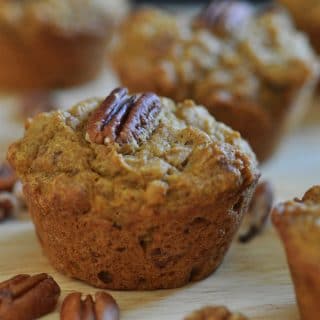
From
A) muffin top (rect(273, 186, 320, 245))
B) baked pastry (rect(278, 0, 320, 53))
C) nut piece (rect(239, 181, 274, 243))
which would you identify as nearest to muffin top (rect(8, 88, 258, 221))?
muffin top (rect(273, 186, 320, 245))

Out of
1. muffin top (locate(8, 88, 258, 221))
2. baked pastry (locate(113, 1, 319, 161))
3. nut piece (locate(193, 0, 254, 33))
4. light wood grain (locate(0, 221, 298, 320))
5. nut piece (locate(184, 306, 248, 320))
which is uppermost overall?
nut piece (locate(193, 0, 254, 33))

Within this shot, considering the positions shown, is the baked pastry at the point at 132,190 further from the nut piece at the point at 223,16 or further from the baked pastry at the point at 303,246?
the nut piece at the point at 223,16

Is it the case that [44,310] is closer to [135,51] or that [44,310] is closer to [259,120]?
[259,120]

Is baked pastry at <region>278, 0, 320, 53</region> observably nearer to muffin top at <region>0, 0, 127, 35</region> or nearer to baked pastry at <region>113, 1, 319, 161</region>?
baked pastry at <region>113, 1, 319, 161</region>

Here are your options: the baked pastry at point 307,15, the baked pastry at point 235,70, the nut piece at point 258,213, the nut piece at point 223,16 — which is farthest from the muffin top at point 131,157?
the baked pastry at point 307,15

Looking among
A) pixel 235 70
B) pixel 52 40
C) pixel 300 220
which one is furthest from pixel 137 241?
pixel 52 40

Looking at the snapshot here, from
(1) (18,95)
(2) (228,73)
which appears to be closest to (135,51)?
(2) (228,73)
